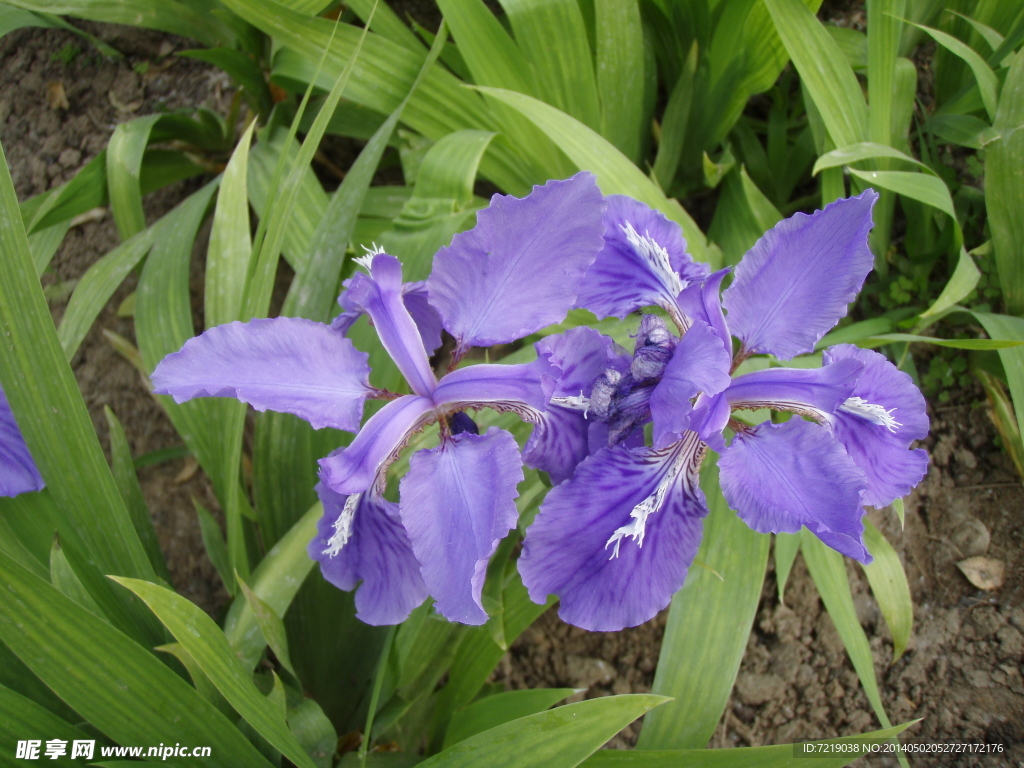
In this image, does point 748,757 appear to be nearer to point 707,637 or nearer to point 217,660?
point 707,637

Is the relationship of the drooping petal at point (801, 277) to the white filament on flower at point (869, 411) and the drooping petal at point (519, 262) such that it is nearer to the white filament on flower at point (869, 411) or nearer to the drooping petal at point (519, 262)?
the white filament on flower at point (869, 411)

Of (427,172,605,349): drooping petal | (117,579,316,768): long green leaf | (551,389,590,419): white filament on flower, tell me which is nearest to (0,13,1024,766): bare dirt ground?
(117,579,316,768): long green leaf

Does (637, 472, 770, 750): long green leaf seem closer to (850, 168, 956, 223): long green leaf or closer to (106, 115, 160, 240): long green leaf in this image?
(850, 168, 956, 223): long green leaf

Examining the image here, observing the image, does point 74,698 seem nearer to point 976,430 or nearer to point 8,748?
point 8,748

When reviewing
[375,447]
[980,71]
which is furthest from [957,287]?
[375,447]

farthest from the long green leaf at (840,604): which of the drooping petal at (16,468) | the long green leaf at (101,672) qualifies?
the drooping petal at (16,468)

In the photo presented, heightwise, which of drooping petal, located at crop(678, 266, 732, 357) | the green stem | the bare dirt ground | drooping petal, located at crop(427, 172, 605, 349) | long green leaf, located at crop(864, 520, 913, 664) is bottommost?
the bare dirt ground

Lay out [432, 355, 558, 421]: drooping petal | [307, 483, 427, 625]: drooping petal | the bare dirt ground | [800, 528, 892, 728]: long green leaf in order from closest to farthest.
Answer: [432, 355, 558, 421]: drooping petal
[307, 483, 427, 625]: drooping petal
[800, 528, 892, 728]: long green leaf
the bare dirt ground
